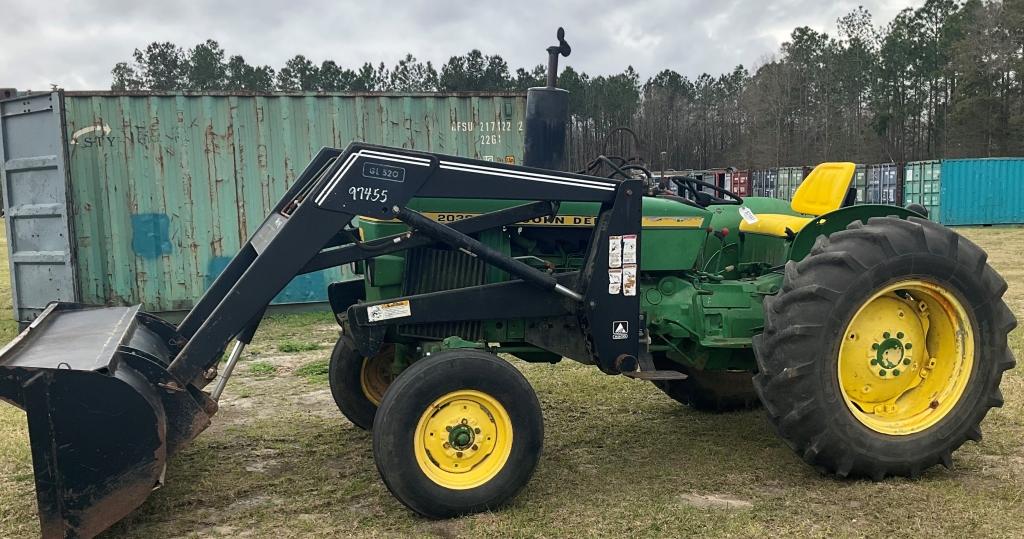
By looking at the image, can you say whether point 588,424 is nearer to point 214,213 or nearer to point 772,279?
point 772,279

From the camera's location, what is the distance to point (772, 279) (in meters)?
4.70

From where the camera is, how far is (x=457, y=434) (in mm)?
3809

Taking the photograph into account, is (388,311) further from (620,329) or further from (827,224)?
(827,224)

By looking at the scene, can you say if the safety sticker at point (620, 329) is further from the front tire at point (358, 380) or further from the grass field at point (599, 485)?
the front tire at point (358, 380)

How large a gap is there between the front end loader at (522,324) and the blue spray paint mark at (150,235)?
200 inches

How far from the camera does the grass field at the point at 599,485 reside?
12.1 ft

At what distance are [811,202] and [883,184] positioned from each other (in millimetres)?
24274

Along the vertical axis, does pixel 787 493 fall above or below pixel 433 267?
below

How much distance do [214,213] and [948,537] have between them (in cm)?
864

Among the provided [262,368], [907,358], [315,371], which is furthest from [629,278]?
[262,368]

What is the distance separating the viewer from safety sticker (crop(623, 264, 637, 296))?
14.0 ft

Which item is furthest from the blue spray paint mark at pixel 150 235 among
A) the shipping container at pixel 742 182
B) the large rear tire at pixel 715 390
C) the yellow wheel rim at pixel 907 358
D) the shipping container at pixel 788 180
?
the shipping container at pixel 742 182

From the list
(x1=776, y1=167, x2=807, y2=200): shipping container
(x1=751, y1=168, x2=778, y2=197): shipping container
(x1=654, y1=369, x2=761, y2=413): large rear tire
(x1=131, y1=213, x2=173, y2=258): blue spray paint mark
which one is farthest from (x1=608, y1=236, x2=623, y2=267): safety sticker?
(x1=751, y1=168, x2=778, y2=197): shipping container

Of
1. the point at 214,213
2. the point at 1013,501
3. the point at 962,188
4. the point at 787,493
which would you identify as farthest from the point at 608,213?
the point at 962,188
